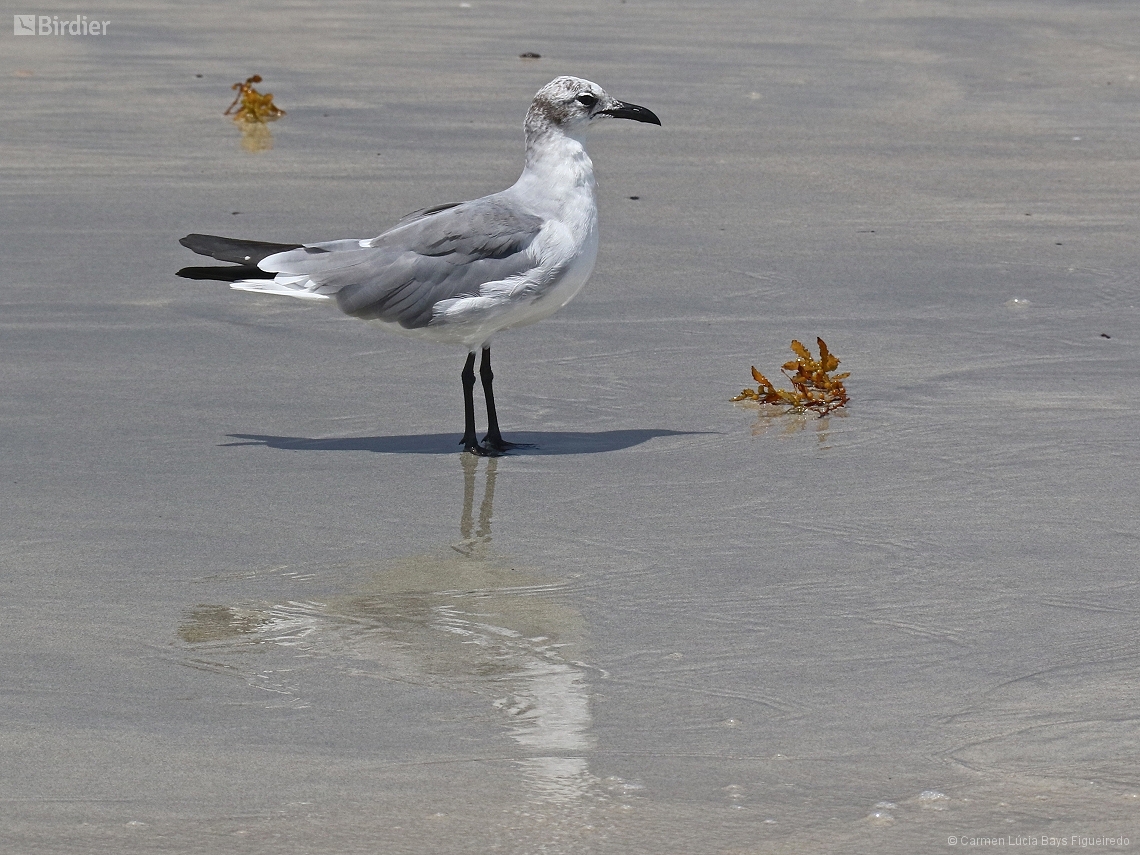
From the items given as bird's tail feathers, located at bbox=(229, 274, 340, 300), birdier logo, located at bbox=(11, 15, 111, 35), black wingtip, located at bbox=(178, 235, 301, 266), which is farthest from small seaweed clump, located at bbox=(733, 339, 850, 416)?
birdier logo, located at bbox=(11, 15, 111, 35)

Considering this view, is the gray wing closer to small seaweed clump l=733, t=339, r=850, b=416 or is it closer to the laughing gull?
the laughing gull

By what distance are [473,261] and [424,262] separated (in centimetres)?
17

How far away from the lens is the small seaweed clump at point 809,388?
5.91 metres

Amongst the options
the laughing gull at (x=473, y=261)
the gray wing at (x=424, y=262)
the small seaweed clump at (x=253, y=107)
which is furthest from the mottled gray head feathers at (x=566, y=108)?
the small seaweed clump at (x=253, y=107)

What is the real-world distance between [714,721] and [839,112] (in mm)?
7512

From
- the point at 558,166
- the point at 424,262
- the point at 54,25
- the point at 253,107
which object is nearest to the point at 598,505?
the point at 424,262

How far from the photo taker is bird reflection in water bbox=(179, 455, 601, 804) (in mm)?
3510

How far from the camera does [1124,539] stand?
4.66 metres

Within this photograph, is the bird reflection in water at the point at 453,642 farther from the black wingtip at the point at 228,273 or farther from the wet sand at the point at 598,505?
the black wingtip at the point at 228,273

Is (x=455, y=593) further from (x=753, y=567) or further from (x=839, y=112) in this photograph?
(x=839, y=112)

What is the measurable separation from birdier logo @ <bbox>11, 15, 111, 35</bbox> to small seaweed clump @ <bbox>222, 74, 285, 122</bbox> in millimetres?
2638

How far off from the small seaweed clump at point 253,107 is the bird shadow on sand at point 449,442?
15.9ft

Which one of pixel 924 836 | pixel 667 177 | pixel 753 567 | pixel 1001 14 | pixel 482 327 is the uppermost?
pixel 1001 14

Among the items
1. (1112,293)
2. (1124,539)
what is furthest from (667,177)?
(1124,539)
